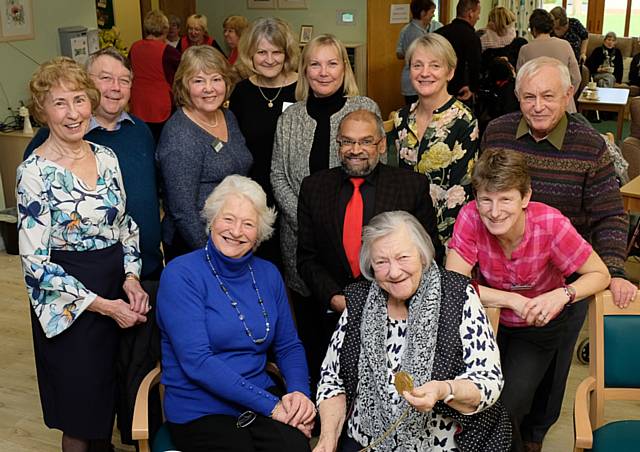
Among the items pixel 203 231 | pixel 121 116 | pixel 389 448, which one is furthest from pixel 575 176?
pixel 121 116

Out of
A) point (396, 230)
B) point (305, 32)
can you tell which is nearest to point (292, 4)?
point (305, 32)

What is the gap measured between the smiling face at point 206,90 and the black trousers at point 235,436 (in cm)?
121

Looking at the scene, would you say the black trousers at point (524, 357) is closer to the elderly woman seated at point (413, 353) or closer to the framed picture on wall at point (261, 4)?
the elderly woman seated at point (413, 353)

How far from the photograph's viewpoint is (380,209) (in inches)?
106

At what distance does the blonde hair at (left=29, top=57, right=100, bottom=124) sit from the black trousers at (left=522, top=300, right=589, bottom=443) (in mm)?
1805

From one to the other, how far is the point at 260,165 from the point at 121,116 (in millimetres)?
671

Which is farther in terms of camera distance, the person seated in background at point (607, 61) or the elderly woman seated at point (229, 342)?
the person seated in background at point (607, 61)

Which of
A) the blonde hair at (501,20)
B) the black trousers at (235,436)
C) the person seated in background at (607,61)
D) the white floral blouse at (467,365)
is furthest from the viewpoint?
the person seated in background at (607,61)

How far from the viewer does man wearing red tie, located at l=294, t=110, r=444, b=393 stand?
8.79 feet

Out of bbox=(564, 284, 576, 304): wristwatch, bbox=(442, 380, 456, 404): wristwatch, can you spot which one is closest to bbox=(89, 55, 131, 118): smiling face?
bbox=(442, 380, 456, 404): wristwatch

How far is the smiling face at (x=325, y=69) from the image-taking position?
3014mm

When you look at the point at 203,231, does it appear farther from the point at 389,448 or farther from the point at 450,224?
the point at 389,448

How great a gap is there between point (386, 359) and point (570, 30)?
8.26m

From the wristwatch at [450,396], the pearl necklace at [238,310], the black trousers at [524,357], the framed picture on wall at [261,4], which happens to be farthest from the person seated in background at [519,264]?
the framed picture on wall at [261,4]
